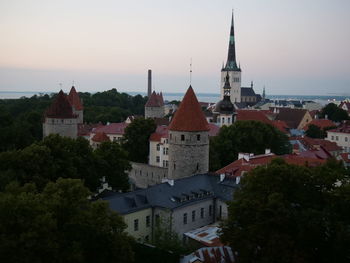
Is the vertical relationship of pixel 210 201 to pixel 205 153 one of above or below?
below

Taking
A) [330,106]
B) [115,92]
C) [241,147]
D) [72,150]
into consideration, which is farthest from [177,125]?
[115,92]

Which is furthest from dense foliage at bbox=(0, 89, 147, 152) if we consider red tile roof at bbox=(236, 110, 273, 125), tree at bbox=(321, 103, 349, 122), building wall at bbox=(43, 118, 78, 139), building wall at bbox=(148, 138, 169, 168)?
tree at bbox=(321, 103, 349, 122)

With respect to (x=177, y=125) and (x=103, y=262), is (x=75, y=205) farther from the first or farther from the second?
(x=177, y=125)

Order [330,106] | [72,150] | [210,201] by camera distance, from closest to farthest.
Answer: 1. [210,201]
2. [72,150]
3. [330,106]

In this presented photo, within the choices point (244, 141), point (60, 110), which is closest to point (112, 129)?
point (60, 110)

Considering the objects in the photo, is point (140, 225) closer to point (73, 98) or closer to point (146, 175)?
point (146, 175)

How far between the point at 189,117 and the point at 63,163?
9.26m

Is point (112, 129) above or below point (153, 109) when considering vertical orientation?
below

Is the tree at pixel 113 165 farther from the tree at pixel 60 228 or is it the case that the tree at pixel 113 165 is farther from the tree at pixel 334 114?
the tree at pixel 334 114

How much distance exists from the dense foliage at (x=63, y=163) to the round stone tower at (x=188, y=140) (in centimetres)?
383

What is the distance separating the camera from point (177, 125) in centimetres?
3130

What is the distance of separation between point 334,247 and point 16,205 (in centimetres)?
1111

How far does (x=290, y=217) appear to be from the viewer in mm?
16703

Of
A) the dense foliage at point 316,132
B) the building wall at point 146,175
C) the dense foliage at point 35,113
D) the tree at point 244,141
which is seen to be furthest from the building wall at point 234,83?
the building wall at point 146,175
